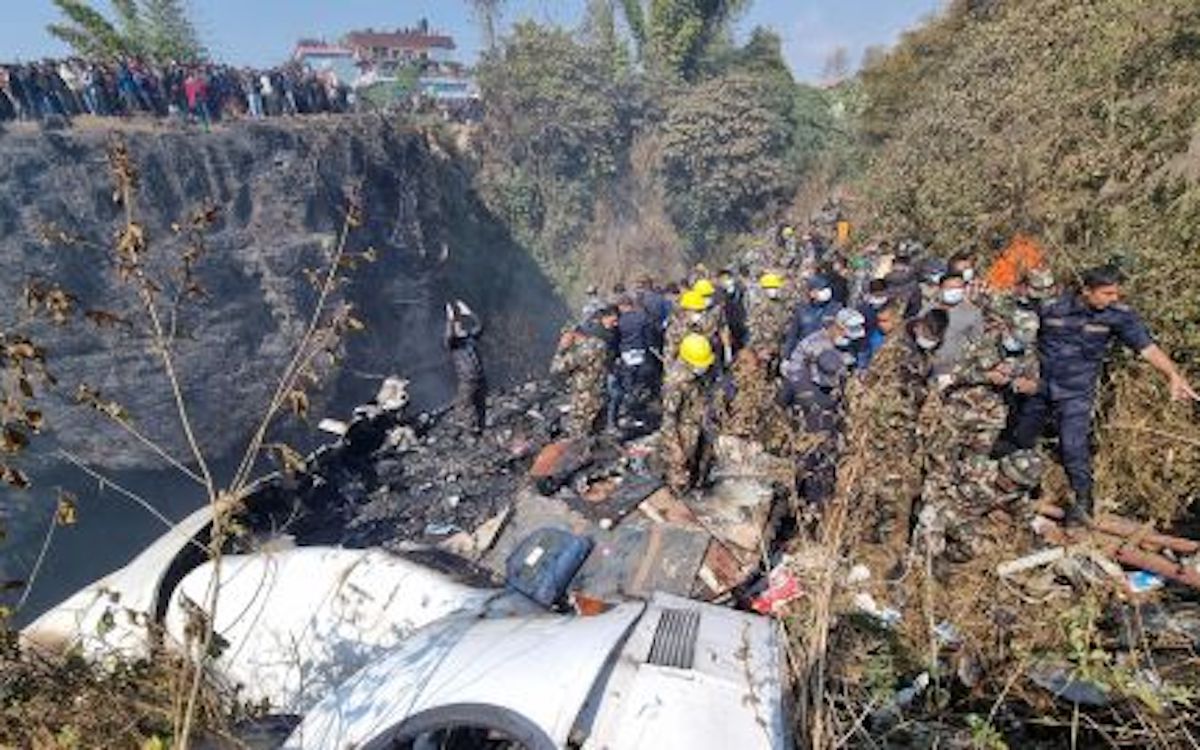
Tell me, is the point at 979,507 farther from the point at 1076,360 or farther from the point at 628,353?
the point at 628,353

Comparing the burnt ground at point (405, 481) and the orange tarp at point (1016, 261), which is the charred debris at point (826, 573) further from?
the orange tarp at point (1016, 261)

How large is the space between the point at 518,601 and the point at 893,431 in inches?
110

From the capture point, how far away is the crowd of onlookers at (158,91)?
1744cm

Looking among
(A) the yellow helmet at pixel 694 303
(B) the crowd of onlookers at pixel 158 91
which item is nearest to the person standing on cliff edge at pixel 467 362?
(A) the yellow helmet at pixel 694 303

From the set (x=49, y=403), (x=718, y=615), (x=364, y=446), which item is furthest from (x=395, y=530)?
(x=49, y=403)

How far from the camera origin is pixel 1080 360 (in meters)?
5.70

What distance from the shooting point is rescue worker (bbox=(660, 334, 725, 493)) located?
7039mm

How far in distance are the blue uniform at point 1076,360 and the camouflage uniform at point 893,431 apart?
81cm

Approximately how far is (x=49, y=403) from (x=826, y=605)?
20421mm

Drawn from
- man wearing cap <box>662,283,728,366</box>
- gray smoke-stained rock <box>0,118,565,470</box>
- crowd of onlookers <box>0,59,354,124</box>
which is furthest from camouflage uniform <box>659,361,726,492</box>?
crowd of onlookers <box>0,59,354,124</box>

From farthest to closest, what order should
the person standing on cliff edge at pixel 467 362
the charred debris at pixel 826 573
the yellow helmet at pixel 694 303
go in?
the person standing on cliff edge at pixel 467 362, the yellow helmet at pixel 694 303, the charred debris at pixel 826 573

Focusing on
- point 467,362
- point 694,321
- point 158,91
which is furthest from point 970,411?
point 158,91

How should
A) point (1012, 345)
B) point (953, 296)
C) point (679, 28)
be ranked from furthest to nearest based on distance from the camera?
point (679, 28)
point (953, 296)
point (1012, 345)

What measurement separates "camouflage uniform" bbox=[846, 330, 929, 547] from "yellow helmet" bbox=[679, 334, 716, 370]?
126 centimetres
